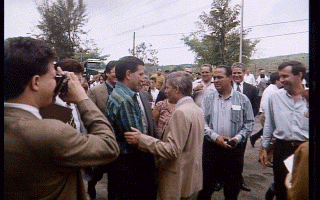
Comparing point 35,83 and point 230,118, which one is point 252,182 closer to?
point 230,118

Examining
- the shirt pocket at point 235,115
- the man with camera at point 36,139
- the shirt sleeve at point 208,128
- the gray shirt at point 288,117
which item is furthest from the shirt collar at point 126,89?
the gray shirt at point 288,117

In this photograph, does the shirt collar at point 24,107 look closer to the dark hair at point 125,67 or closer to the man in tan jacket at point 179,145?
the man in tan jacket at point 179,145

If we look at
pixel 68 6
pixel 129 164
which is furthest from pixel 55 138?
pixel 68 6

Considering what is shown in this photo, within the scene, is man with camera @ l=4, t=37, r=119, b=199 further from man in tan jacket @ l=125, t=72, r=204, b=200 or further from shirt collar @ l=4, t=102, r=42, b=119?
man in tan jacket @ l=125, t=72, r=204, b=200

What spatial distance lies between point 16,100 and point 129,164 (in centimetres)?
141

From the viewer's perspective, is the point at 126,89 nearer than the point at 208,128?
Yes

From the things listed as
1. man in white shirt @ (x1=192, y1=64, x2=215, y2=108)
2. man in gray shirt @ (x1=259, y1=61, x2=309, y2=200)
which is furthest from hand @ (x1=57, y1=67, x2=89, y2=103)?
man in white shirt @ (x1=192, y1=64, x2=215, y2=108)

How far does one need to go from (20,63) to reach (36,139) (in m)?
0.32

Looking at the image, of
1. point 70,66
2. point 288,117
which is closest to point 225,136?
point 288,117

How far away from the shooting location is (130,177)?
8.13 ft

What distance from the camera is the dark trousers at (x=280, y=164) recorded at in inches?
125

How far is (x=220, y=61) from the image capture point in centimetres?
3216

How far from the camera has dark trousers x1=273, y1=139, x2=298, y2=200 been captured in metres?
3.18
